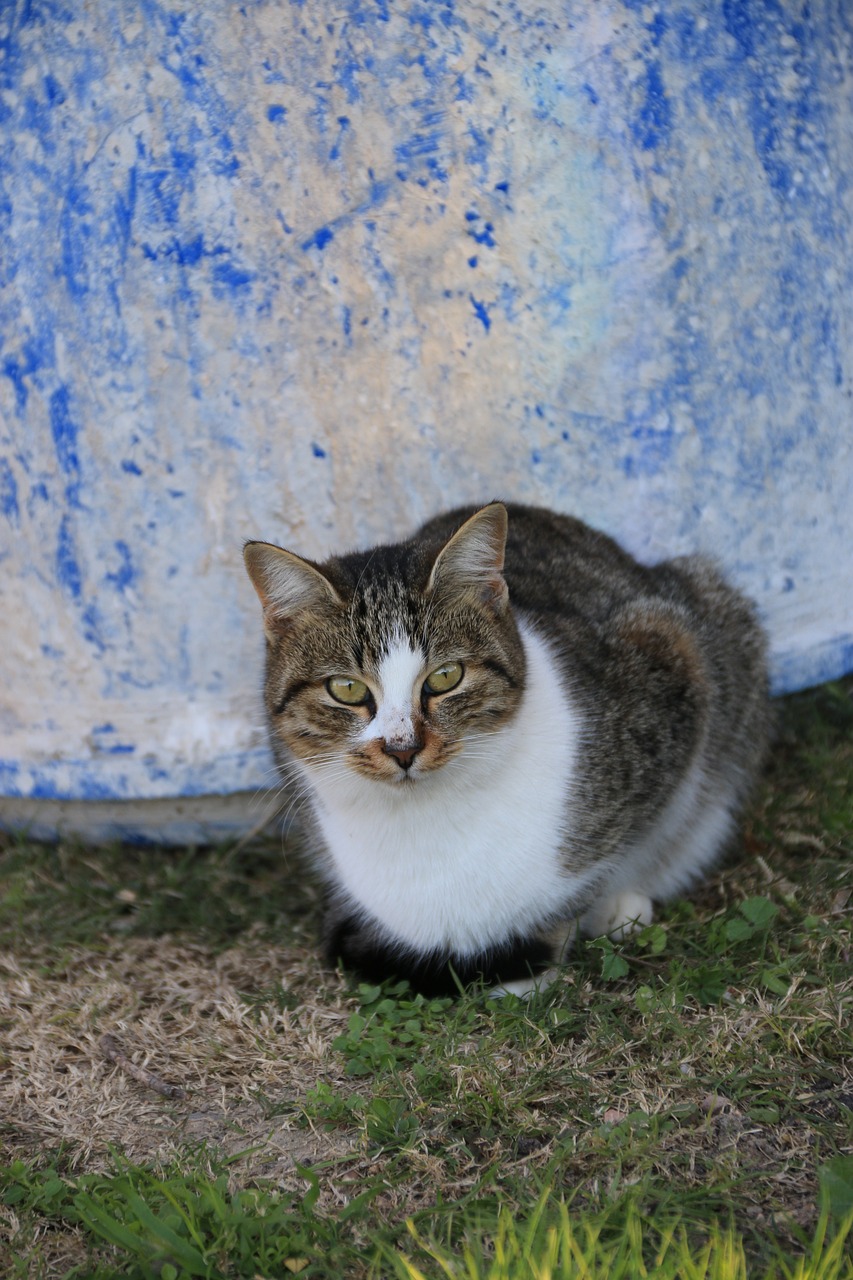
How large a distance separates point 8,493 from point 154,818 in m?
0.93

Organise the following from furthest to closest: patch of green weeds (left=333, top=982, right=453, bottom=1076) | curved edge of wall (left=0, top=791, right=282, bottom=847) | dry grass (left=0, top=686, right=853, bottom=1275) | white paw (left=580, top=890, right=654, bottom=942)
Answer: curved edge of wall (left=0, top=791, right=282, bottom=847) < white paw (left=580, top=890, right=654, bottom=942) < patch of green weeds (left=333, top=982, right=453, bottom=1076) < dry grass (left=0, top=686, right=853, bottom=1275)

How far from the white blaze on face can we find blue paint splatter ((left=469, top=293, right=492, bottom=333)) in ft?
3.14

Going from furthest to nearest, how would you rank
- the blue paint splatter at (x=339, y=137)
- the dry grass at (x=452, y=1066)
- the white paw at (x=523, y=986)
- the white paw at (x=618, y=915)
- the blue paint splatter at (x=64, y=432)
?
the blue paint splatter at (x=64, y=432) → the blue paint splatter at (x=339, y=137) → the white paw at (x=618, y=915) → the white paw at (x=523, y=986) → the dry grass at (x=452, y=1066)

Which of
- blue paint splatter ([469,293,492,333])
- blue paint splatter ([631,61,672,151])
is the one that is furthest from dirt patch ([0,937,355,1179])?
blue paint splatter ([631,61,672,151])

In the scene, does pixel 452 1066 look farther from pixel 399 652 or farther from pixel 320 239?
pixel 320 239

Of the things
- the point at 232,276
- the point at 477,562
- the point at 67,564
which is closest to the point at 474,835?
the point at 477,562

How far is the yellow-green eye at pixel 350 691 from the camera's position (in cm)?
230

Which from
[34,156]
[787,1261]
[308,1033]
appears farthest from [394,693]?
[34,156]

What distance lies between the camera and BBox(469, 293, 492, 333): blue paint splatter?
2859 millimetres

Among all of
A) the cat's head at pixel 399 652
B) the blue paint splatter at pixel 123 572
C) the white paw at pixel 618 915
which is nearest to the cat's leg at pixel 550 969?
the white paw at pixel 618 915

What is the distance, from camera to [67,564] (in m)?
3.02

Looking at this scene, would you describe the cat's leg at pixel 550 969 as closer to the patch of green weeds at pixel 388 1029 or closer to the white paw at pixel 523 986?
the white paw at pixel 523 986

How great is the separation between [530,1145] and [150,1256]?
24.6 inches

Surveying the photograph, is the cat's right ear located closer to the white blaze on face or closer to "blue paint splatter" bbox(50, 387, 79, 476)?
the white blaze on face
